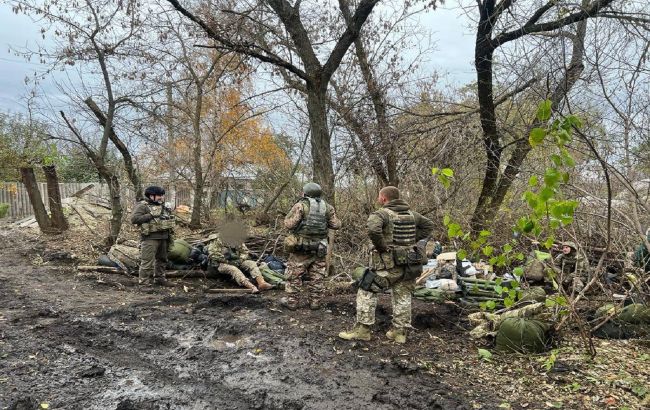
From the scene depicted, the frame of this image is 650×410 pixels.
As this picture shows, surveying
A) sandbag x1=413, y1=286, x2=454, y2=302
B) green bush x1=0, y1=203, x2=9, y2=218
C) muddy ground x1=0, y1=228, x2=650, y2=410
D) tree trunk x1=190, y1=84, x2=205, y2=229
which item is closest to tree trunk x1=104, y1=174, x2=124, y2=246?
tree trunk x1=190, y1=84, x2=205, y2=229

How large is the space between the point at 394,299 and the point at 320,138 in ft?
12.4

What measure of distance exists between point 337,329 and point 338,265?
124 inches

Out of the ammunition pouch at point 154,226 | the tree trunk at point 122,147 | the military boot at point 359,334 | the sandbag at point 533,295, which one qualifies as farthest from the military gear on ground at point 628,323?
the tree trunk at point 122,147

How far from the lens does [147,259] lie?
8023 mm

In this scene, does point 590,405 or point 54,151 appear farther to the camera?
point 54,151

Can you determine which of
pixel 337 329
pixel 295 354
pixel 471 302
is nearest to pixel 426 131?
pixel 471 302

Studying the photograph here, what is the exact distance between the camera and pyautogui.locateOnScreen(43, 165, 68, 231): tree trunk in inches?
490

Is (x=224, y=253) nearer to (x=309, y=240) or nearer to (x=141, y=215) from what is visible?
(x=141, y=215)

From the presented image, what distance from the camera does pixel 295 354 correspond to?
484cm

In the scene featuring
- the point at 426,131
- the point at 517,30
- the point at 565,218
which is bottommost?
the point at 565,218

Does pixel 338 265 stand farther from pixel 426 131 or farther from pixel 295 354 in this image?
pixel 295 354

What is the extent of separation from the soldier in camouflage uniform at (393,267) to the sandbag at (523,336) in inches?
40.0

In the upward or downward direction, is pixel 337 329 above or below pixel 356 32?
below

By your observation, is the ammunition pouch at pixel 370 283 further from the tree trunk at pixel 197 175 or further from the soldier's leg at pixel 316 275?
the tree trunk at pixel 197 175
